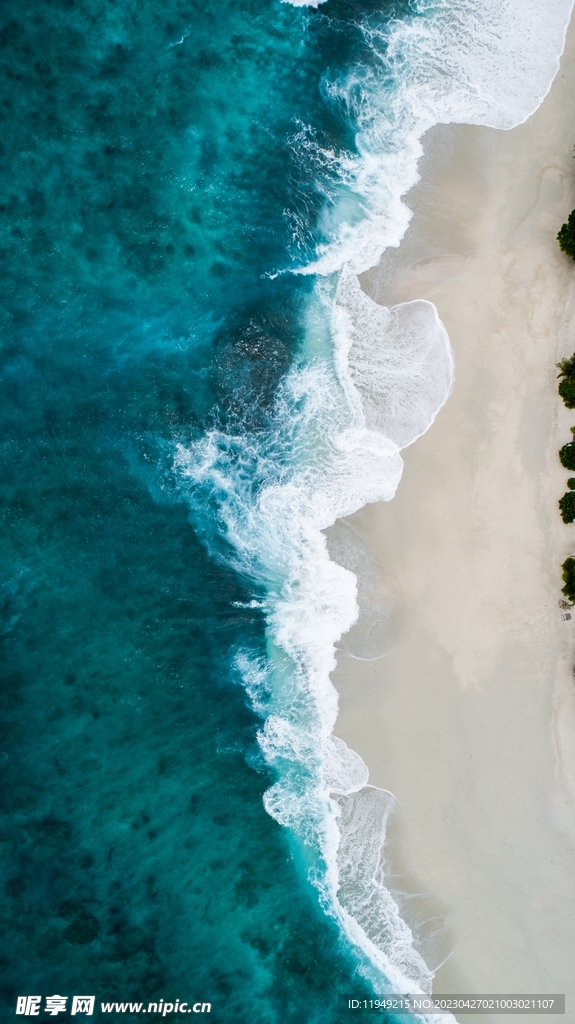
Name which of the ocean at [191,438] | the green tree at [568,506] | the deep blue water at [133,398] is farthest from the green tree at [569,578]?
the deep blue water at [133,398]

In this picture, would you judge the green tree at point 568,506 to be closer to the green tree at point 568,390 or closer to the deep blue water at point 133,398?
the green tree at point 568,390

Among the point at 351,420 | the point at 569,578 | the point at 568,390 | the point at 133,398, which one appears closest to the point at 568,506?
the point at 569,578

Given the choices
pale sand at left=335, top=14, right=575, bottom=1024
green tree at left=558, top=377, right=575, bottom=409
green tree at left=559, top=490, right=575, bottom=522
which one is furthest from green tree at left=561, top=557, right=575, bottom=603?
green tree at left=558, top=377, right=575, bottom=409

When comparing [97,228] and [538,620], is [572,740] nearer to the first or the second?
[538,620]

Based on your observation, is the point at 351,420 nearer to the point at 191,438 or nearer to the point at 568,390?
the point at 191,438

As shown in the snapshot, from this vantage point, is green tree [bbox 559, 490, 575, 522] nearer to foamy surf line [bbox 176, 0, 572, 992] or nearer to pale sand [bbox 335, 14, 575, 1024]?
pale sand [bbox 335, 14, 575, 1024]
